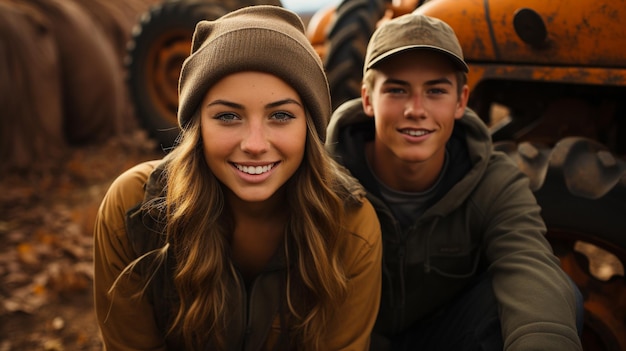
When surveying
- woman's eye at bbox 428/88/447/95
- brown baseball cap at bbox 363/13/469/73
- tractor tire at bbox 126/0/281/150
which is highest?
brown baseball cap at bbox 363/13/469/73

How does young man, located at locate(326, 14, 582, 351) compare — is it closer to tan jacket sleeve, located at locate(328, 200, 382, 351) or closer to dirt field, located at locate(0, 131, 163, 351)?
tan jacket sleeve, located at locate(328, 200, 382, 351)

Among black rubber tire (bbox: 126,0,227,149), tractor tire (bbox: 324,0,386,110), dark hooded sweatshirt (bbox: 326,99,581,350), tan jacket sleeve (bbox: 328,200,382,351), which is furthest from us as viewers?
black rubber tire (bbox: 126,0,227,149)

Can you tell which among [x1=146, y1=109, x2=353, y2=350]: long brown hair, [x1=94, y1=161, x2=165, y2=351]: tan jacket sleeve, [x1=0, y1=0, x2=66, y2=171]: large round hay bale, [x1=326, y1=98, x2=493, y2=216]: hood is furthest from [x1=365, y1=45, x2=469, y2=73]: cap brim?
[x1=0, y1=0, x2=66, y2=171]: large round hay bale

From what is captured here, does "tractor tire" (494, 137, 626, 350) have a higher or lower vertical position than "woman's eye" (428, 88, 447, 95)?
lower

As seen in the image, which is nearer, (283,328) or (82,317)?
(283,328)

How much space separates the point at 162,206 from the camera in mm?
1980

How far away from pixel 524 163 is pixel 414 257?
63 centimetres

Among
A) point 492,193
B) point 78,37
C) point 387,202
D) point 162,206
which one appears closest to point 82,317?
point 162,206

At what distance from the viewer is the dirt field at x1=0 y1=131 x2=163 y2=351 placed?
10.6 feet

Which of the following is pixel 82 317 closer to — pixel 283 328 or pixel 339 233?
pixel 283 328

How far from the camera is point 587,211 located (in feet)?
7.59

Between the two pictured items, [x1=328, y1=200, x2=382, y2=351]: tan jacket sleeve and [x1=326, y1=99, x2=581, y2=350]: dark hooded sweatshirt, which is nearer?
[x1=326, y1=99, x2=581, y2=350]: dark hooded sweatshirt

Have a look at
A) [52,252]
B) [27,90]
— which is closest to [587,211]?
[52,252]

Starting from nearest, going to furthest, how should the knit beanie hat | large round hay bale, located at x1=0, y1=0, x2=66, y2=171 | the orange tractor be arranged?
the knit beanie hat
the orange tractor
large round hay bale, located at x1=0, y1=0, x2=66, y2=171
